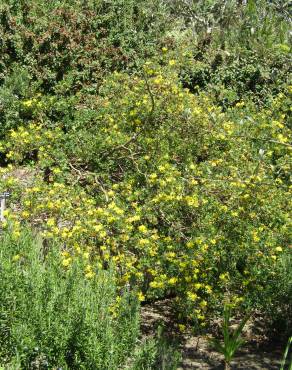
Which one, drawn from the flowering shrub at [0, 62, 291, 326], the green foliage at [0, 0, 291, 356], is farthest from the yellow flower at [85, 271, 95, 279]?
the green foliage at [0, 0, 291, 356]

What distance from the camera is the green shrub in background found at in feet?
9.64

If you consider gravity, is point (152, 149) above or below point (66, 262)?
above

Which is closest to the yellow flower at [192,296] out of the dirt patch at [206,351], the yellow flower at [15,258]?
the dirt patch at [206,351]

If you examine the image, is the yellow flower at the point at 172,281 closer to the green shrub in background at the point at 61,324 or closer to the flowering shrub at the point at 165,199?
the flowering shrub at the point at 165,199

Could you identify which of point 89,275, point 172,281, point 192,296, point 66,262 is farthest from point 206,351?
point 66,262

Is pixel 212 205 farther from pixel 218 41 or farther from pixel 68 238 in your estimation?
pixel 218 41

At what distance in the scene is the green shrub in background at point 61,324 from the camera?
2938mm

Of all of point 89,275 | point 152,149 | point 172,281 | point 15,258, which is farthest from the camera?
point 152,149

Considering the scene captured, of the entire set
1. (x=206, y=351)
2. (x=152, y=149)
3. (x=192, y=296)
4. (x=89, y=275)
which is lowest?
(x=206, y=351)

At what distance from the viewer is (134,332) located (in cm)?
317

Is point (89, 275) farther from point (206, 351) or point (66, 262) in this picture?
point (206, 351)

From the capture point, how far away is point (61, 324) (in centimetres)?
298

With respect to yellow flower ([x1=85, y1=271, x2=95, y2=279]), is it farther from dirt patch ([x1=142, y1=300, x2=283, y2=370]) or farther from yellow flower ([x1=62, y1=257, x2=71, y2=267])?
dirt patch ([x1=142, y1=300, x2=283, y2=370])

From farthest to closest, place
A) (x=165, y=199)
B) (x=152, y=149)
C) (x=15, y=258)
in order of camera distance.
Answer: (x=152, y=149)
(x=165, y=199)
(x=15, y=258)
